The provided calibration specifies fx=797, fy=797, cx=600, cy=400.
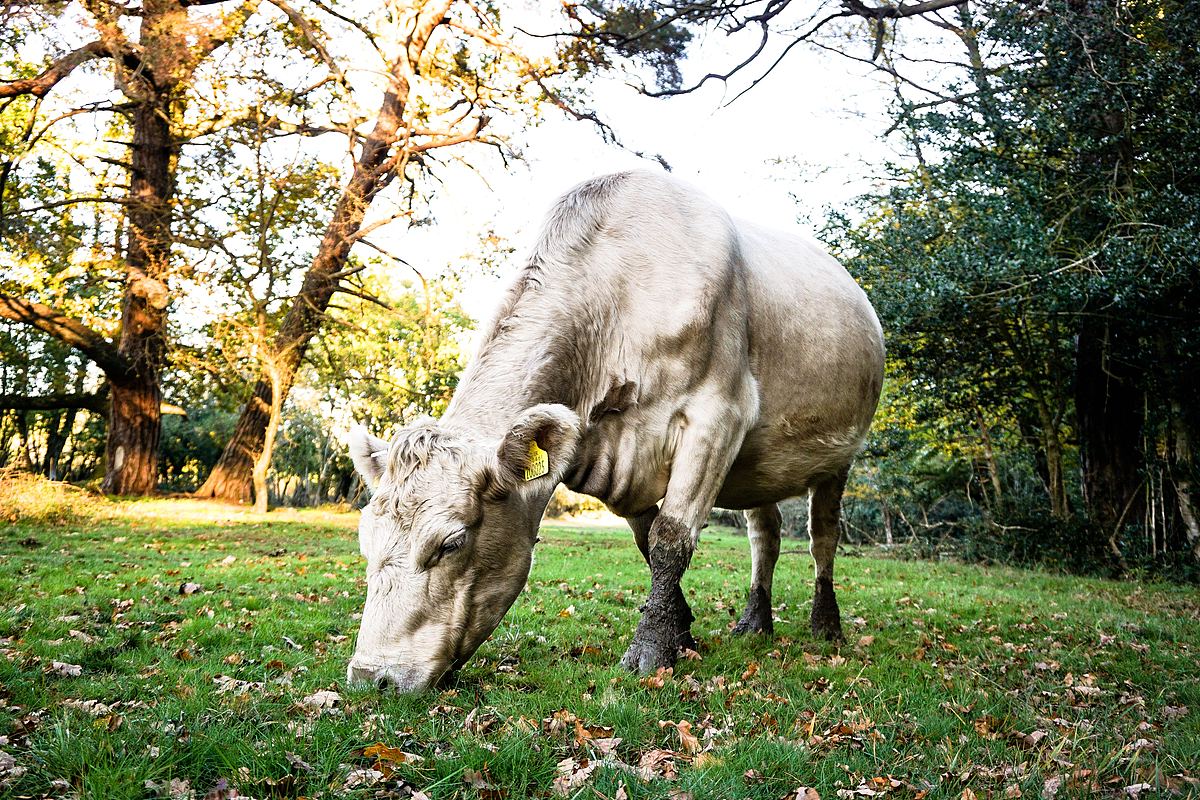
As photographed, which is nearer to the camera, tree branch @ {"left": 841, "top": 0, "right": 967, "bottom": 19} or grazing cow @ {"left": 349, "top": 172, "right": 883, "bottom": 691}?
grazing cow @ {"left": 349, "top": 172, "right": 883, "bottom": 691}

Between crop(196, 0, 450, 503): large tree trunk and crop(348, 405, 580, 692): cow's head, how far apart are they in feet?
58.8

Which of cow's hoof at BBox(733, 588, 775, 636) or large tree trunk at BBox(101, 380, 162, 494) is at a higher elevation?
large tree trunk at BBox(101, 380, 162, 494)

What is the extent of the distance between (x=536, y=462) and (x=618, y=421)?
91 cm

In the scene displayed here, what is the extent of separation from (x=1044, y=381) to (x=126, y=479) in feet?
76.8

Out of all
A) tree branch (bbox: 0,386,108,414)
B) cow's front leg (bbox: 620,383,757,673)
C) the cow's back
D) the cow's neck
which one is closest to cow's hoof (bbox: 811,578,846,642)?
the cow's back

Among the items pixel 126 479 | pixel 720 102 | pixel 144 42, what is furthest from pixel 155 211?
pixel 720 102

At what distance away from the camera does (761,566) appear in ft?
22.1

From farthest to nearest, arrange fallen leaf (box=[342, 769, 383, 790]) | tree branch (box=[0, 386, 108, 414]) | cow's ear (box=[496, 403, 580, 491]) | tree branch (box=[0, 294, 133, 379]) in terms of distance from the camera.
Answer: tree branch (box=[0, 386, 108, 414]) → tree branch (box=[0, 294, 133, 379]) → cow's ear (box=[496, 403, 580, 491]) → fallen leaf (box=[342, 769, 383, 790])

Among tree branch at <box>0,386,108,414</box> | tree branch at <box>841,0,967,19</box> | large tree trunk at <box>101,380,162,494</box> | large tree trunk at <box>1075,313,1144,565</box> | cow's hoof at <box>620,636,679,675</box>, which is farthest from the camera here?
tree branch at <box>0,386,108,414</box>

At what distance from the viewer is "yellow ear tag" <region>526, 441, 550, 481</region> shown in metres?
4.19

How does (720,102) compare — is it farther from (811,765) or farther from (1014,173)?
(811,765)

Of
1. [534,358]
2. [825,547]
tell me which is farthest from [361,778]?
[825,547]

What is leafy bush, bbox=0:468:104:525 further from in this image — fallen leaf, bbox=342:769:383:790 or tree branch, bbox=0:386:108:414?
fallen leaf, bbox=342:769:383:790

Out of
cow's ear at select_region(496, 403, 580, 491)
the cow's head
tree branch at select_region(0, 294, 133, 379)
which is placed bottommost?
the cow's head
